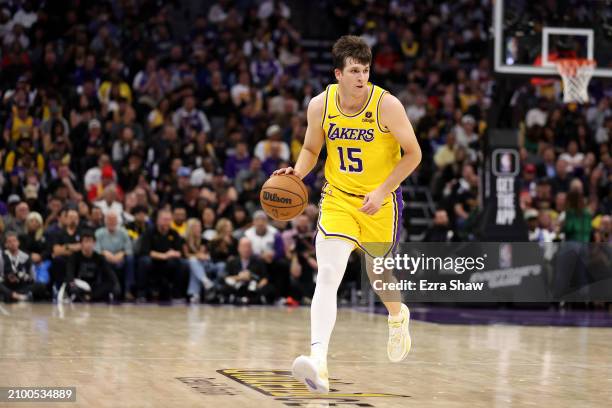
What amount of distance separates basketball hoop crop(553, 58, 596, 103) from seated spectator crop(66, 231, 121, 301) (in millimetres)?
6679

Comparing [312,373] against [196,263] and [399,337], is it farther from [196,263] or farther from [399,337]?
[196,263]

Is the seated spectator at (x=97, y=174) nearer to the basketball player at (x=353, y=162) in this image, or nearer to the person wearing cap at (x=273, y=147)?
the person wearing cap at (x=273, y=147)

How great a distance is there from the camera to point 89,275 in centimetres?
1555

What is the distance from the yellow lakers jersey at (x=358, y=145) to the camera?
6.97m

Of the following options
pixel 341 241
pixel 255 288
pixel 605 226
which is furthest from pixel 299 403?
pixel 605 226

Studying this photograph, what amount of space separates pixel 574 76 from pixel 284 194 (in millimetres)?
9094

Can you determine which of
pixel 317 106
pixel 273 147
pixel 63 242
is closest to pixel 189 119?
pixel 273 147

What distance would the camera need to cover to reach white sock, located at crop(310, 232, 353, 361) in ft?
21.6

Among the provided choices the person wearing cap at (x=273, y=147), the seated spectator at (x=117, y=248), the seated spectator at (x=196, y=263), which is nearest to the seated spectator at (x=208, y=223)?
the seated spectator at (x=196, y=263)

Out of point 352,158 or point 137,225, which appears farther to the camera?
point 137,225

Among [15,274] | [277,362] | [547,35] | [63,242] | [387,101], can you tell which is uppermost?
Result: [547,35]

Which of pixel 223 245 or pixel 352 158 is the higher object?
pixel 352 158

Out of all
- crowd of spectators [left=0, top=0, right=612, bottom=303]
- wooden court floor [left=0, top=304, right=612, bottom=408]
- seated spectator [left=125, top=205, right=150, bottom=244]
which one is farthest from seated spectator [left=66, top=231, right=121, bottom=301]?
wooden court floor [left=0, top=304, right=612, bottom=408]

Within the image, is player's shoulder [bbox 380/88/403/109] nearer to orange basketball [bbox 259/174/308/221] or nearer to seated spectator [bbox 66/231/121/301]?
orange basketball [bbox 259/174/308/221]
